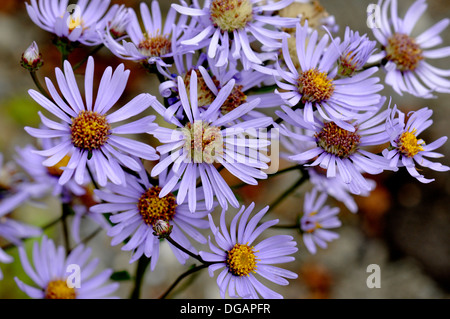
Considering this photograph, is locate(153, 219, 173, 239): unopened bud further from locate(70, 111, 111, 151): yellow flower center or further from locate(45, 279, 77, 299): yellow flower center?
locate(45, 279, 77, 299): yellow flower center

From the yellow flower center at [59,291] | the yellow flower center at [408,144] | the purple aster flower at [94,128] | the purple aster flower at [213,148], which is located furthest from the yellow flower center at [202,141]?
the yellow flower center at [59,291]

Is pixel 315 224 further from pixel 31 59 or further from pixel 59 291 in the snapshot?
pixel 31 59

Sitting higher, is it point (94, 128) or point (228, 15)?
point (228, 15)

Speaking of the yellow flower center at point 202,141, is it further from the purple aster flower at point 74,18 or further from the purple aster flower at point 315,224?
the purple aster flower at point 315,224

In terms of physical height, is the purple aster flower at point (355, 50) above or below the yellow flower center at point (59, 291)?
above

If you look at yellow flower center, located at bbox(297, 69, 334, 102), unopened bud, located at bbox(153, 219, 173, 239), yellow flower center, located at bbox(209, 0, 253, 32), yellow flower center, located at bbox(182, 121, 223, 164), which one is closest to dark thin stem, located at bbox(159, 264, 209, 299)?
unopened bud, located at bbox(153, 219, 173, 239)

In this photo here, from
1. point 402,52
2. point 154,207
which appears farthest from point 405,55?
point 154,207
